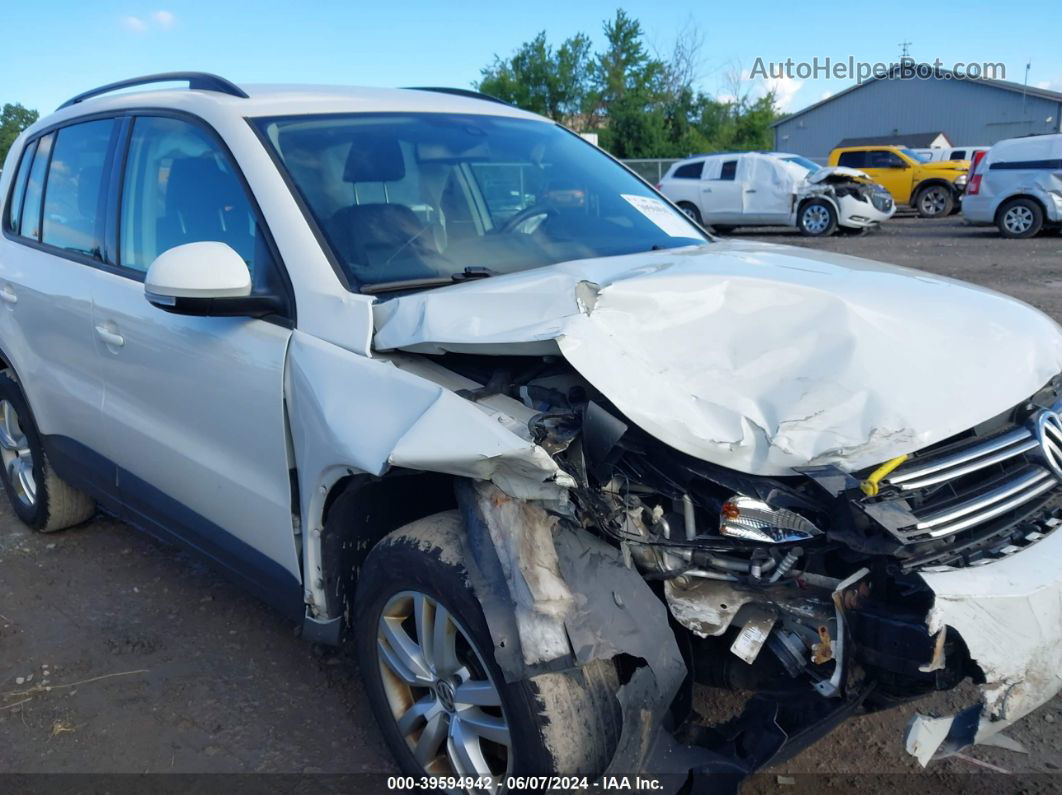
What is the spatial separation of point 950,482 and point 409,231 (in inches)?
67.9

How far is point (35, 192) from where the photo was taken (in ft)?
13.8

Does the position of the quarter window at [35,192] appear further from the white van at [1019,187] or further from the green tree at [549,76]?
the green tree at [549,76]

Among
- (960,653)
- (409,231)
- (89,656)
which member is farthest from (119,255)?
(960,653)

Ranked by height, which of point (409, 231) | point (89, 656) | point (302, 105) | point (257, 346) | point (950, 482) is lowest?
point (89, 656)

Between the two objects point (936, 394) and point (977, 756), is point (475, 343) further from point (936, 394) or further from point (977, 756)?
point (977, 756)

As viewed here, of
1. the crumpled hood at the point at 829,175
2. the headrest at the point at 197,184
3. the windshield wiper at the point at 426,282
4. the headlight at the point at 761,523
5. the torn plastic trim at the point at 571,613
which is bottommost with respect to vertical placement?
the torn plastic trim at the point at 571,613

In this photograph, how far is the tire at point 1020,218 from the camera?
637 inches

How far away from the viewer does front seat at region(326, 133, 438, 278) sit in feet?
9.11

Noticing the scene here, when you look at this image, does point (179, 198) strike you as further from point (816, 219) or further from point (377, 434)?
point (816, 219)

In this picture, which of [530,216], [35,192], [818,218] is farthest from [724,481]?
[818,218]

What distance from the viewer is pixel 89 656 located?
350 centimetres

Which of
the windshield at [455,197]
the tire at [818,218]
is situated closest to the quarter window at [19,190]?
the windshield at [455,197]

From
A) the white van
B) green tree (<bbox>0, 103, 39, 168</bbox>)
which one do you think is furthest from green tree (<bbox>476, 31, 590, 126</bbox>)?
the white van

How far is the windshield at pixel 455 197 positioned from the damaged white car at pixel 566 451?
0.06 ft
